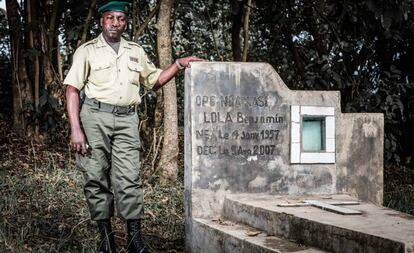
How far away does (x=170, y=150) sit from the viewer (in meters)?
7.39

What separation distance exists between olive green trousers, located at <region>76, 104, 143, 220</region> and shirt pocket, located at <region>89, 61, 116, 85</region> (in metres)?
0.20

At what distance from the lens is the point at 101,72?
4.54 meters

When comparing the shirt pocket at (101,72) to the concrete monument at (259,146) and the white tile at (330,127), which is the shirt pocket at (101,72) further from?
the white tile at (330,127)

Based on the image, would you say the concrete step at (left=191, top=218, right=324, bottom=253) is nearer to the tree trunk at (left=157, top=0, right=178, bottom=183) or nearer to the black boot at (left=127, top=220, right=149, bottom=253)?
the black boot at (left=127, top=220, right=149, bottom=253)

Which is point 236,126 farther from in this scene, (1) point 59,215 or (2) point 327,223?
(1) point 59,215

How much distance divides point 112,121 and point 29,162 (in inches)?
163

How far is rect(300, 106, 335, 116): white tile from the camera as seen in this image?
5.30 m

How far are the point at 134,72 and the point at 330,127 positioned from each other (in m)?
1.77

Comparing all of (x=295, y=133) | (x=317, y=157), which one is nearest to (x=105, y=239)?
(x=295, y=133)

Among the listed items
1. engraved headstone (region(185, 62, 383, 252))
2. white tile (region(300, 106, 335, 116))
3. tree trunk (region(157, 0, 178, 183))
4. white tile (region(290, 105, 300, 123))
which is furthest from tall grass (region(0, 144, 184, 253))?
white tile (region(300, 106, 335, 116))

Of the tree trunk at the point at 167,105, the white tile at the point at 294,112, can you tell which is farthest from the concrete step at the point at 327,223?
the tree trunk at the point at 167,105

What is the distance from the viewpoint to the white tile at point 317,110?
5.30 meters

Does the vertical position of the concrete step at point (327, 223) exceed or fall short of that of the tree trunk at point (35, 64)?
it falls short

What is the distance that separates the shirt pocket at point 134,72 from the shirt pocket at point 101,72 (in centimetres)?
15
